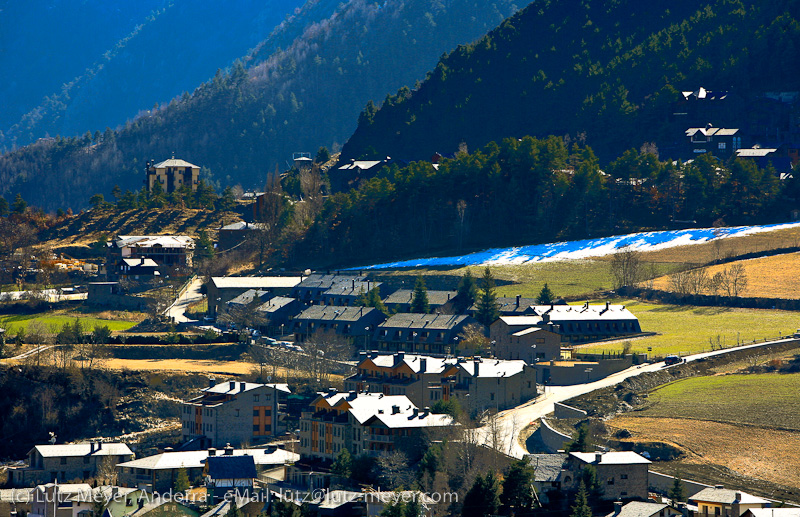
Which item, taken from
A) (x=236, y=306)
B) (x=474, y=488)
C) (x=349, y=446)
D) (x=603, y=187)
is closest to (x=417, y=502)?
(x=474, y=488)

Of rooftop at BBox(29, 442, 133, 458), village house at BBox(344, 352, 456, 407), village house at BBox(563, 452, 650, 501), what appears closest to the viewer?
village house at BBox(563, 452, 650, 501)

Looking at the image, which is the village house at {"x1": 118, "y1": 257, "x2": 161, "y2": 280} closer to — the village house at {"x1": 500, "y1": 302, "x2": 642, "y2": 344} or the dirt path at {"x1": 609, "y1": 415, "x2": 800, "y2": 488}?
the village house at {"x1": 500, "y1": 302, "x2": 642, "y2": 344}

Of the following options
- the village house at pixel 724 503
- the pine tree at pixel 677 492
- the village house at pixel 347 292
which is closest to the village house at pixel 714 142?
the village house at pixel 347 292

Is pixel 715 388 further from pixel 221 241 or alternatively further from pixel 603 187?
pixel 221 241

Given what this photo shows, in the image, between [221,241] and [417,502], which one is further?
[221,241]

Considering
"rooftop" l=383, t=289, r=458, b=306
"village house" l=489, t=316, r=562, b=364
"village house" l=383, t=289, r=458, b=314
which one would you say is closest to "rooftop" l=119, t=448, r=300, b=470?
"village house" l=489, t=316, r=562, b=364

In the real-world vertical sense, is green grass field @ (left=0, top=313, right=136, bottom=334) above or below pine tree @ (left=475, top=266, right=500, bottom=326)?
below

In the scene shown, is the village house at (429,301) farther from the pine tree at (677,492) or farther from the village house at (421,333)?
the pine tree at (677,492)
